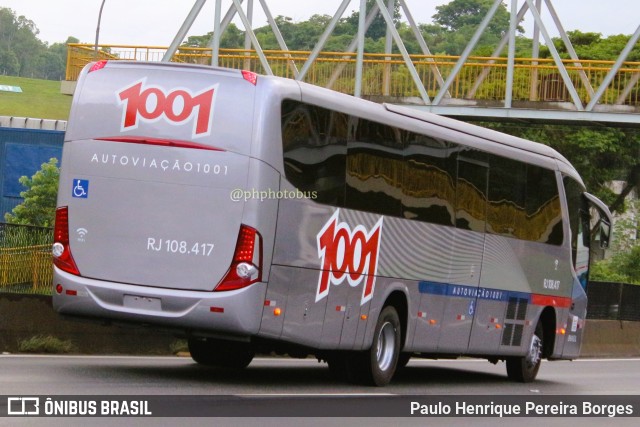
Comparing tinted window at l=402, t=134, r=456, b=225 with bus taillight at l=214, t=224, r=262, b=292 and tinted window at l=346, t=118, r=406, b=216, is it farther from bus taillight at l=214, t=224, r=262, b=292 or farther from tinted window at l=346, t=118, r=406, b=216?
bus taillight at l=214, t=224, r=262, b=292

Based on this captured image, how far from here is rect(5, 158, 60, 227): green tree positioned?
48250 mm

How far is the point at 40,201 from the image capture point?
50000mm

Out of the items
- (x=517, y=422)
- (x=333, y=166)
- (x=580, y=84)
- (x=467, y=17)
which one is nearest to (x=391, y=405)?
(x=517, y=422)

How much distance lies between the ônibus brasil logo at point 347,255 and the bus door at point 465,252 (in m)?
2.22

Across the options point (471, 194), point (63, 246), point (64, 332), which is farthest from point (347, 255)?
point (64, 332)

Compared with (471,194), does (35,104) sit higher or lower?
lower

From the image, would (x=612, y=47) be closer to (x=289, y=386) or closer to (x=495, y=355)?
(x=495, y=355)

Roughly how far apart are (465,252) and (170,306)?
5.53 m

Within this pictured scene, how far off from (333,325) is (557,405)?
2.79 metres

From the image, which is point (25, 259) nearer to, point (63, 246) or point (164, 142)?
point (63, 246)

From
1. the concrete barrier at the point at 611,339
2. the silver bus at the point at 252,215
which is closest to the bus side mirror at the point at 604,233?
the silver bus at the point at 252,215

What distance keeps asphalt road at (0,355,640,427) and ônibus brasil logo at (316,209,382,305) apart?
3.89ft

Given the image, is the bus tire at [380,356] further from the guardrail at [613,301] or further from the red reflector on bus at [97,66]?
the guardrail at [613,301]

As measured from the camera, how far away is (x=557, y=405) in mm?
15875
